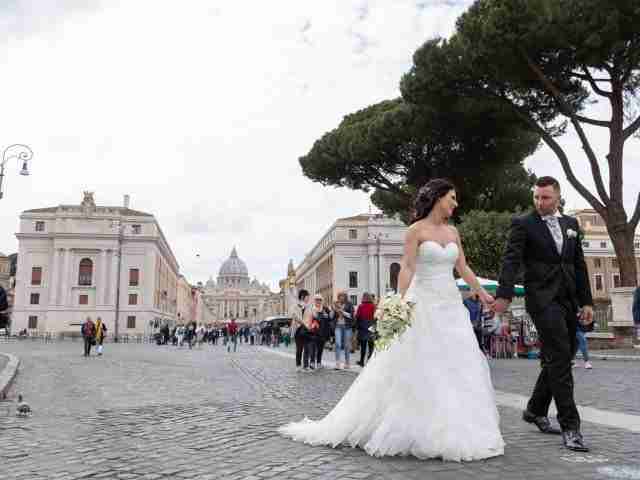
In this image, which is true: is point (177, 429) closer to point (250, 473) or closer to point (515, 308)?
point (250, 473)

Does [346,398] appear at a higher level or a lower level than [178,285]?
lower

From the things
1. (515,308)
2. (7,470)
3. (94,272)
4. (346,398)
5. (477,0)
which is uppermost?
(477,0)

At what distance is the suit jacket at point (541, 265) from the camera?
4.33m

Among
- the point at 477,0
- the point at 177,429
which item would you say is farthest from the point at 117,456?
the point at 477,0

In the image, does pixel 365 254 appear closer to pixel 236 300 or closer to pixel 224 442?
pixel 224 442

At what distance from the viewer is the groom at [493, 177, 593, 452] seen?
13.9ft

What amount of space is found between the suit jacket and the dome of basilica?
617 feet

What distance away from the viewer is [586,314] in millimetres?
4441

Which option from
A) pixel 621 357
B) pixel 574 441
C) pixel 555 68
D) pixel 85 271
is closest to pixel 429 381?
pixel 574 441

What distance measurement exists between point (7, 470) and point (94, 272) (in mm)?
62709

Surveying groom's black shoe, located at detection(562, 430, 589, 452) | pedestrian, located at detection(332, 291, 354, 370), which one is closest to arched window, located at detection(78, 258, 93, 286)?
pedestrian, located at detection(332, 291, 354, 370)

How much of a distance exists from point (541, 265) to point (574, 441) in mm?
1235

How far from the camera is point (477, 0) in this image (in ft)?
62.4

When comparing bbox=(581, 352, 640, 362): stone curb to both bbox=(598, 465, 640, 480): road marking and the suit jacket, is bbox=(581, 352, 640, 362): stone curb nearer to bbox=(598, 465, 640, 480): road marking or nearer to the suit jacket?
the suit jacket
